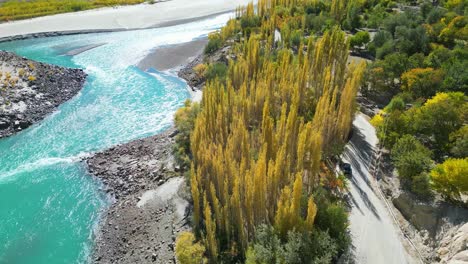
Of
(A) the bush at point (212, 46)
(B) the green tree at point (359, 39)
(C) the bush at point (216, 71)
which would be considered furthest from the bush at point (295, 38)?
(C) the bush at point (216, 71)

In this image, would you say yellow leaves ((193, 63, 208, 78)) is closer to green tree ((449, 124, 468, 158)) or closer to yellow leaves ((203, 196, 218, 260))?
yellow leaves ((203, 196, 218, 260))

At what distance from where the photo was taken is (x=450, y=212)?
2627 centimetres

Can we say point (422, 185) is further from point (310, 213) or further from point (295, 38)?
point (295, 38)

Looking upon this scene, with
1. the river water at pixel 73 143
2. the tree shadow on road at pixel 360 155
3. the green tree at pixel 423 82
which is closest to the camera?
the river water at pixel 73 143

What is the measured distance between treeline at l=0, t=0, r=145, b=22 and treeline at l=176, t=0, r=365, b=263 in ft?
239

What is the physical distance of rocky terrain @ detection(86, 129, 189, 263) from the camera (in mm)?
30312

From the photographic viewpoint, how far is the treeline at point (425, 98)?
2782 cm

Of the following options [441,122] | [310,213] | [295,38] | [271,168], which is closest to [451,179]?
[441,122]

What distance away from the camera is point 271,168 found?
25.9m

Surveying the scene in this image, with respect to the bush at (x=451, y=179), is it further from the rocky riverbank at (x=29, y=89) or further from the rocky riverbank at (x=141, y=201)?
the rocky riverbank at (x=29, y=89)

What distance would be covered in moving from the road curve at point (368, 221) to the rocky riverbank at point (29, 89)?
42.6 m

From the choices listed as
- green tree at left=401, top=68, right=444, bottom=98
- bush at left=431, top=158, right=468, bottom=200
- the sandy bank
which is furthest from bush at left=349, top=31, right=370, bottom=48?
bush at left=431, top=158, right=468, bottom=200

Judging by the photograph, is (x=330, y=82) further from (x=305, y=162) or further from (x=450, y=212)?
(x=450, y=212)

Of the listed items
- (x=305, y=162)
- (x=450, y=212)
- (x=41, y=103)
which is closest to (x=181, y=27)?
(x=41, y=103)
